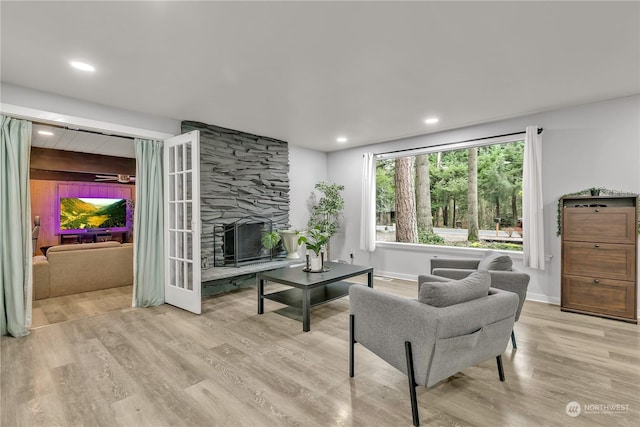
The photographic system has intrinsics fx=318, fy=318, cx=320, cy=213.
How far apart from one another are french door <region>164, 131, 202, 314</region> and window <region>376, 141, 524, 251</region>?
335cm

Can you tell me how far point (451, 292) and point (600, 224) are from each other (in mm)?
2859

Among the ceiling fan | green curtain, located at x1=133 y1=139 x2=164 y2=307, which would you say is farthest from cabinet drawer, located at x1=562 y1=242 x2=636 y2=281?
the ceiling fan

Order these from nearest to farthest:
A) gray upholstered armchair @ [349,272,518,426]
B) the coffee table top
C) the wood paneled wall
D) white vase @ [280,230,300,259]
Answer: gray upholstered armchair @ [349,272,518,426]
the coffee table top
white vase @ [280,230,300,259]
the wood paneled wall

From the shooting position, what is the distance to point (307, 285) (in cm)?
323

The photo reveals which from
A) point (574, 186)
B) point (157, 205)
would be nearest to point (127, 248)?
point (157, 205)

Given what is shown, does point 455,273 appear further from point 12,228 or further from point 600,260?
point 12,228

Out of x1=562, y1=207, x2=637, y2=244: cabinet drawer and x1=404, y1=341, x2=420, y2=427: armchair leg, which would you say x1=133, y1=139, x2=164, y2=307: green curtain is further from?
x1=562, y1=207, x2=637, y2=244: cabinet drawer

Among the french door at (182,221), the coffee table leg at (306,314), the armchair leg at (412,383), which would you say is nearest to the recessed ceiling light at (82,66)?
the french door at (182,221)

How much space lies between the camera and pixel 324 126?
469 centimetres

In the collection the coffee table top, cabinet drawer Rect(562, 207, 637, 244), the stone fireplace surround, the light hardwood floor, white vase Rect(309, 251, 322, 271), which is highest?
the stone fireplace surround

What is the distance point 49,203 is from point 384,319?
8306 mm

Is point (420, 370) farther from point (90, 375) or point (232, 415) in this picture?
point (90, 375)

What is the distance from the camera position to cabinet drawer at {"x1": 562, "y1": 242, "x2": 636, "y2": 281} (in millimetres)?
3352

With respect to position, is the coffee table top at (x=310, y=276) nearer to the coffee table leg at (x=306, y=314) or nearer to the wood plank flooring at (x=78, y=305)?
the coffee table leg at (x=306, y=314)
